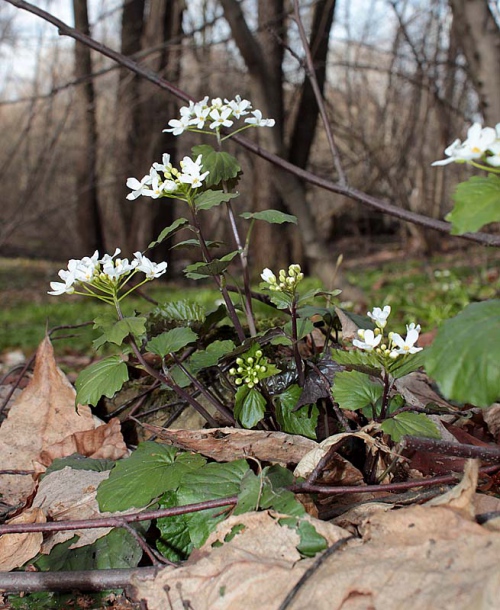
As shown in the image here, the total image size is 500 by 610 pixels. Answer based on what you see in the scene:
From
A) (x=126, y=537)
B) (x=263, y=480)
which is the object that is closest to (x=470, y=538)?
(x=263, y=480)

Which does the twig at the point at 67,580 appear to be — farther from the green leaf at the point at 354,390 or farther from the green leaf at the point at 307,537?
the green leaf at the point at 354,390

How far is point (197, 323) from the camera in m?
1.60

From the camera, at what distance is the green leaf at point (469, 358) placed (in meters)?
0.87

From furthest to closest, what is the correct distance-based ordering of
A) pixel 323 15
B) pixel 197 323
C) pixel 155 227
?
pixel 155 227
pixel 323 15
pixel 197 323

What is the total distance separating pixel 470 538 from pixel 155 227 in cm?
1013

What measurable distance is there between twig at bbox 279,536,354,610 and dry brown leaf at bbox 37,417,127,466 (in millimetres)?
776

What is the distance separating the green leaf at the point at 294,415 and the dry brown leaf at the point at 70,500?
386mm

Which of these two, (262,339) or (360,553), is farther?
(262,339)

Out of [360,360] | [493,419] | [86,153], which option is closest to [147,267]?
[360,360]

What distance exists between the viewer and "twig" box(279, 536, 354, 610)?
0.93m

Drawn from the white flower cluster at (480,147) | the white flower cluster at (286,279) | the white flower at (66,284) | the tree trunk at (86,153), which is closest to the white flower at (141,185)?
the white flower at (66,284)

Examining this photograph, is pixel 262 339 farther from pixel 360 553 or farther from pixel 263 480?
pixel 360 553

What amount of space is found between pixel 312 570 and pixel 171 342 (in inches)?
22.3

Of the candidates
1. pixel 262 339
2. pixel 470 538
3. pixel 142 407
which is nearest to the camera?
pixel 470 538
